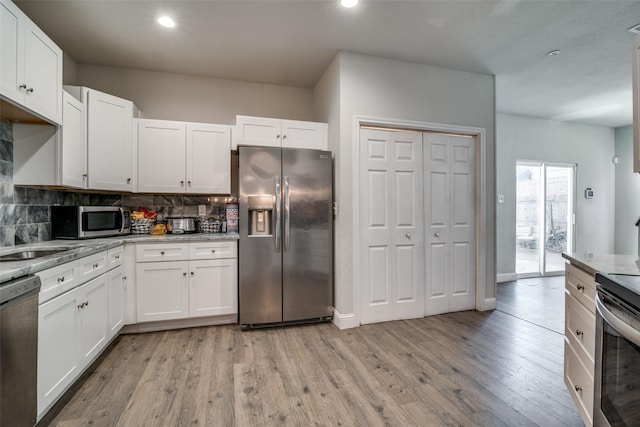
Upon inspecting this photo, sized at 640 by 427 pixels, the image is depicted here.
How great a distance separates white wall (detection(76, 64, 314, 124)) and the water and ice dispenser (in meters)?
1.34

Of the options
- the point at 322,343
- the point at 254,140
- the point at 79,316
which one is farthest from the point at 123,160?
the point at 322,343

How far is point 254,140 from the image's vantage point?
299cm

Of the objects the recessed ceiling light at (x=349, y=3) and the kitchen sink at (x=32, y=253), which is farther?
the recessed ceiling light at (x=349, y=3)

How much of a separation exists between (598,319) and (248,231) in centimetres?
255

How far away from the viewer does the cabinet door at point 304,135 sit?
3059mm

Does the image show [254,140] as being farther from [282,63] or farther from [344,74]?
[344,74]

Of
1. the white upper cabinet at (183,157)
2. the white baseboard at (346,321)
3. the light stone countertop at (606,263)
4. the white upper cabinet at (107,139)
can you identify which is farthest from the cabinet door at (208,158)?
the light stone countertop at (606,263)

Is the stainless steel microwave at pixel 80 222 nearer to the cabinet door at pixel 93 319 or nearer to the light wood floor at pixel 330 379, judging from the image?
the cabinet door at pixel 93 319

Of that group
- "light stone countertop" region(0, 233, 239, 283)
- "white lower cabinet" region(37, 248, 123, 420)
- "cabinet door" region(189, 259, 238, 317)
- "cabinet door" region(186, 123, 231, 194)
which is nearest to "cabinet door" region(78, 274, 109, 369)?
"white lower cabinet" region(37, 248, 123, 420)

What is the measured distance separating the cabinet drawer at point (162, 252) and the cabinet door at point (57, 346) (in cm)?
79

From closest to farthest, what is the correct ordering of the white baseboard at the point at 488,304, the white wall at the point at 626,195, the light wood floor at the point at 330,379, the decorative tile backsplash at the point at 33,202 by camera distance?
the light wood floor at the point at 330,379 < the decorative tile backsplash at the point at 33,202 < the white baseboard at the point at 488,304 < the white wall at the point at 626,195

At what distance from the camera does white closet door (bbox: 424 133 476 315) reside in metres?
3.22

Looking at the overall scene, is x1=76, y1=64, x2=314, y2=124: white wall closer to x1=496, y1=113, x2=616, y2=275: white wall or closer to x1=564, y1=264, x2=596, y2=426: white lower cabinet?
x1=564, y1=264, x2=596, y2=426: white lower cabinet

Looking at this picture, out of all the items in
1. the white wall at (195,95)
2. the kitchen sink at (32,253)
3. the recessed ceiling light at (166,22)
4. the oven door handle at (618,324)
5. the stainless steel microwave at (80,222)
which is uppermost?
the recessed ceiling light at (166,22)
